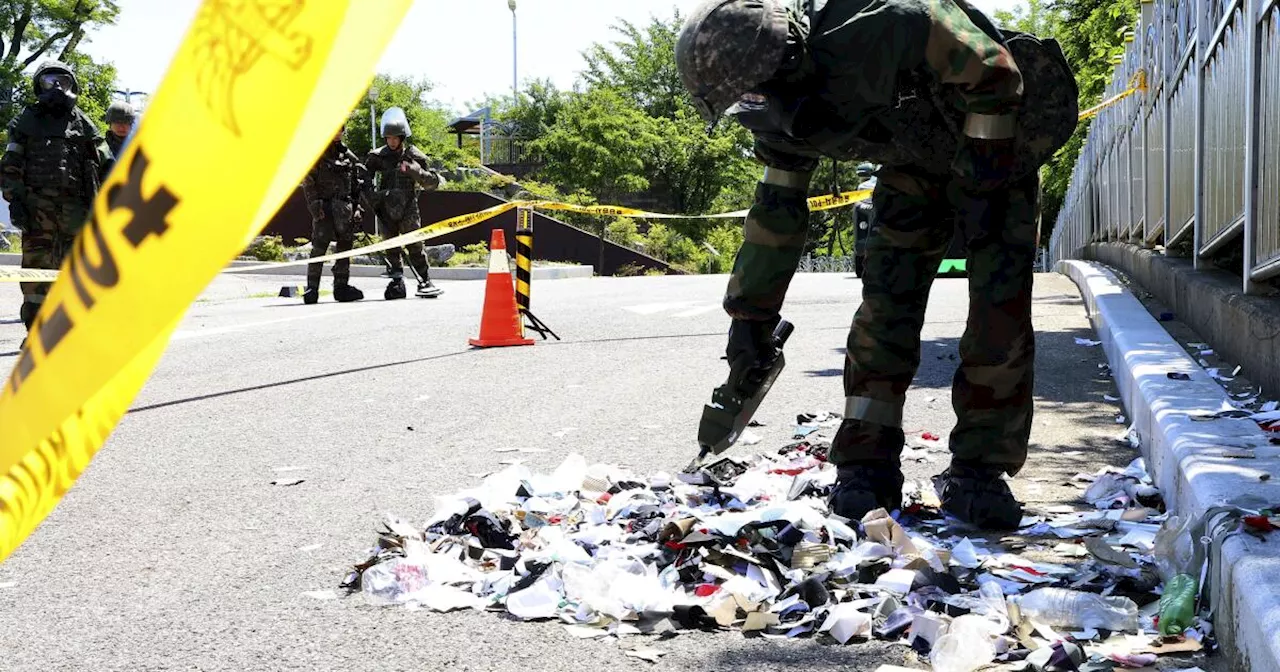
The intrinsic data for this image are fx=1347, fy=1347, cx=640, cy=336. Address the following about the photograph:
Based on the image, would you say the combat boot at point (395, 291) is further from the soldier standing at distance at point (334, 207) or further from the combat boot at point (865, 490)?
the combat boot at point (865, 490)

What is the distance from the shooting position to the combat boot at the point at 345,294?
53.9 ft

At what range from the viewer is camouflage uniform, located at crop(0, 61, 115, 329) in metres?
11.5

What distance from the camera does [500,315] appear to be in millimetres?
10391

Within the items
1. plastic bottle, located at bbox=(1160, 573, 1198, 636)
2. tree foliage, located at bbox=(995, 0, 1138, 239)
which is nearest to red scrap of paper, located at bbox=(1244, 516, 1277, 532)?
plastic bottle, located at bbox=(1160, 573, 1198, 636)

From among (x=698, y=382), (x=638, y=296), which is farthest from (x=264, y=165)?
(x=638, y=296)

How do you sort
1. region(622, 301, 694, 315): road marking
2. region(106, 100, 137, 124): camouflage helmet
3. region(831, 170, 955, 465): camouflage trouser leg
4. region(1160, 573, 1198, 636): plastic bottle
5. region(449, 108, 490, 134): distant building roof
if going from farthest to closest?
region(449, 108, 490, 134): distant building roof
region(622, 301, 694, 315): road marking
region(106, 100, 137, 124): camouflage helmet
region(831, 170, 955, 465): camouflage trouser leg
region(1160, 573, 1198, 636): plastic bottle

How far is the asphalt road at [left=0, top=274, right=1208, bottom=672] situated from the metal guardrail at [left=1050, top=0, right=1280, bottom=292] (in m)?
1.07

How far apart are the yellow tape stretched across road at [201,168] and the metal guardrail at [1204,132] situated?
5.27 meters

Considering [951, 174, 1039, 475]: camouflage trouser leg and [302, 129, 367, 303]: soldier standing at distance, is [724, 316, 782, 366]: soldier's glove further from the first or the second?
[302, 129, 367, 303]: soldier standing at distance

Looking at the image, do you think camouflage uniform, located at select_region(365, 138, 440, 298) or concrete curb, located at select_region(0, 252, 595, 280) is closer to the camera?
camouflage uniform, located at select_region(365, 138, 440, 298)

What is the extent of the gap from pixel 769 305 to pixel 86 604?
7.02 feet

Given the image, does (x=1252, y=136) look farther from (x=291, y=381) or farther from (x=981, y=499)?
(x=291, y=381)

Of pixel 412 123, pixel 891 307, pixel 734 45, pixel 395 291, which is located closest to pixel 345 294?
pixel 395 291

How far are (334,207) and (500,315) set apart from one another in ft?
21.3
